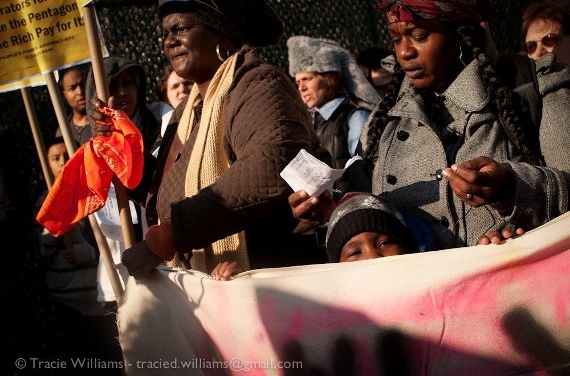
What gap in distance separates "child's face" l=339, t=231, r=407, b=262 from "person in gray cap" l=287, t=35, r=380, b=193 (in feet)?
9.55

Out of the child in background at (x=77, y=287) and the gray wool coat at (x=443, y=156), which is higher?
the gray wool coat at (x=443, y=156)

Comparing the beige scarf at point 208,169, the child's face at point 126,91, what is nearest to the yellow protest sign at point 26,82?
the child's face at point 126,91

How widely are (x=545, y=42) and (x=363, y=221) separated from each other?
244 cm

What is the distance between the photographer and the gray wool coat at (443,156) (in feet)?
10.9

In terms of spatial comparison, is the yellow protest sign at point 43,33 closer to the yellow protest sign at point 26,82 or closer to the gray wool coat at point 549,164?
the yellow protest sign at point 26,82

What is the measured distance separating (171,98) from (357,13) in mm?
2970

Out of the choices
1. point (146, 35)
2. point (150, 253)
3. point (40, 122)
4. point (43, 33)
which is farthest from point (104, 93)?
point (146, 35)

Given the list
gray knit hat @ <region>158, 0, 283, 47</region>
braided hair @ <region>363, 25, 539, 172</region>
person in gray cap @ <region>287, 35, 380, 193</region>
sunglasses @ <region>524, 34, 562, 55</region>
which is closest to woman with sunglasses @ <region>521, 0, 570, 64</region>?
sunglasses @ <region>524, 34, 562, 55</region>

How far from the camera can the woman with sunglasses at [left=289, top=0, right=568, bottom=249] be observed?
3281 mm

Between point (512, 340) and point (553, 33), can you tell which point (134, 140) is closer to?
point (512, 340)

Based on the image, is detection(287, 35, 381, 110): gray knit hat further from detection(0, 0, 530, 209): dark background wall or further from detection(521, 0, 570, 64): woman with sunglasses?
detection(0, 0, 530, 209): dark background wall

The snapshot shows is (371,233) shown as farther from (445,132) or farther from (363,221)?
(445,132)

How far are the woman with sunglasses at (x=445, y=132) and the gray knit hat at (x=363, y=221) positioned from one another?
0.06m

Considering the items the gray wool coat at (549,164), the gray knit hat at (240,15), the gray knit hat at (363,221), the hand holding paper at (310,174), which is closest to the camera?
the gray wool coat at (549,164)
